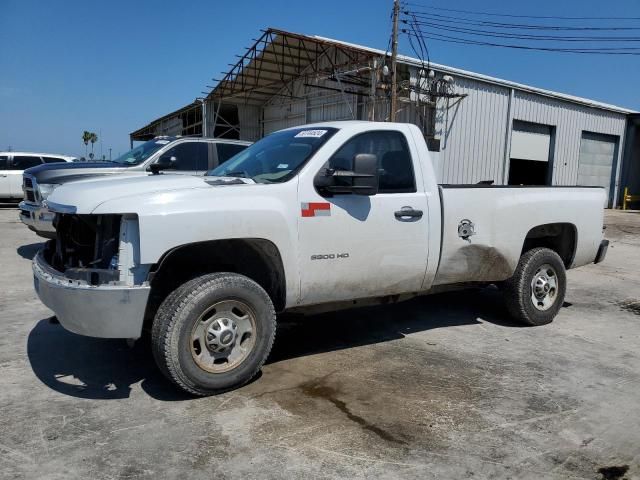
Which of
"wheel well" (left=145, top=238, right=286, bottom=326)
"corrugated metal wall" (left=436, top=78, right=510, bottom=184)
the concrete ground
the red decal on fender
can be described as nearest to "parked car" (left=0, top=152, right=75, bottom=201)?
"corrugated metal wall" (left=436, top=78, right=510, bottom=184)

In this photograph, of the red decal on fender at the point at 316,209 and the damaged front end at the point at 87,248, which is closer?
the damaged front end at the point at 87,248

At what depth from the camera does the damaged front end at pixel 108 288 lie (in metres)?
3.45

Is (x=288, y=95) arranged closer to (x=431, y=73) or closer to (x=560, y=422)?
Result: (x=431, y=73)

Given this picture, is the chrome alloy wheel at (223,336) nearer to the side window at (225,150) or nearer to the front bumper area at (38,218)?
the front bumper area at (38,218)

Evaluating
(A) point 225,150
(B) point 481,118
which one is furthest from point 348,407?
(B) point 481,118

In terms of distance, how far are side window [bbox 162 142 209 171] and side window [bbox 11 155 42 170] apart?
10.9 metres

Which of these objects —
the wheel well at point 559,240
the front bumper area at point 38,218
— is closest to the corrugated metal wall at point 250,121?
the front bumper area at point 38,218

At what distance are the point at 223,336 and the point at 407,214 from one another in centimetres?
186

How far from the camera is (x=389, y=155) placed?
4750 millimetres

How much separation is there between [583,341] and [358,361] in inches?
97.2

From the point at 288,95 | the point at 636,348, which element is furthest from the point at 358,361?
the point at 288,95

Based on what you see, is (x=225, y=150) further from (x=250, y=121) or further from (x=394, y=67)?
(x=250, y=121)

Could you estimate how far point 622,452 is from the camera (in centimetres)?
320

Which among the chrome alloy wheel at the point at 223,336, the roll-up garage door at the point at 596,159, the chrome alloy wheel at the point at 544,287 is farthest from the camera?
the roll-up garage door at the point at 596,159
